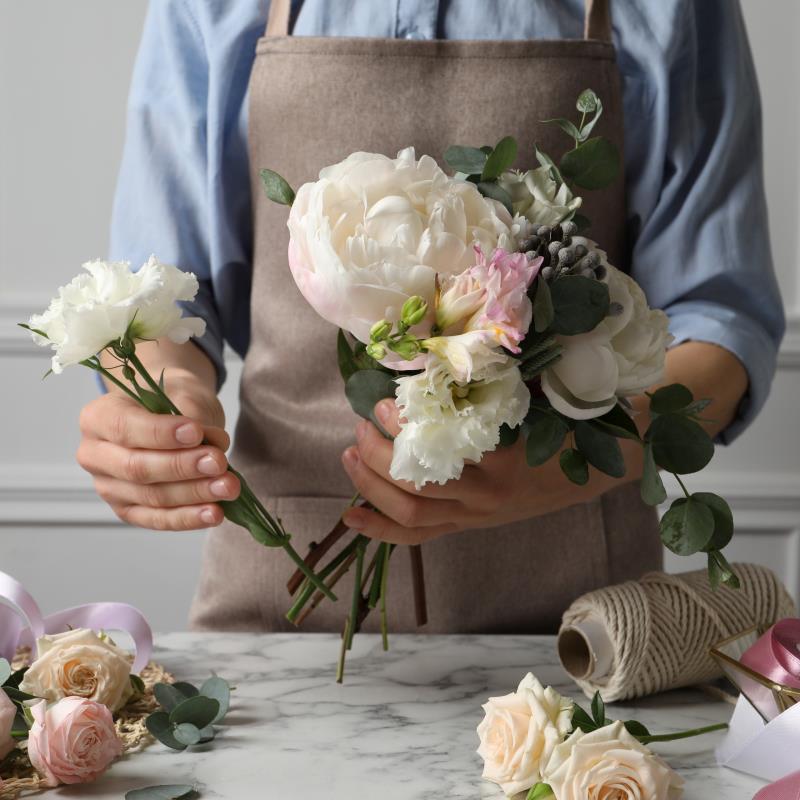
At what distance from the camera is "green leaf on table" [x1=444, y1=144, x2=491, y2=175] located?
616 millimetres

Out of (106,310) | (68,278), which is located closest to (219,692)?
(106,310)

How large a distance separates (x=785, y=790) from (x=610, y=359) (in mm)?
219

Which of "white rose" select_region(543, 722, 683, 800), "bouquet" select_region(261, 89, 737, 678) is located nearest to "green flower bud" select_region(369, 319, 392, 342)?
"bouquet" select_region(261, 89, 737, 678)

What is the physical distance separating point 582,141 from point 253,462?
1.47 ft

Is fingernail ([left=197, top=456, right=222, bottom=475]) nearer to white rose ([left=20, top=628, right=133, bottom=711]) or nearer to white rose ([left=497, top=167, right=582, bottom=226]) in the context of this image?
white rose ([left=20, top=628, right=133, bottom=711])

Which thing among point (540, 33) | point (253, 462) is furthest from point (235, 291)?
point (540, 33)

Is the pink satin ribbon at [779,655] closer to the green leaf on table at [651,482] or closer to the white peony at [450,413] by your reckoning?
the green leaf on table at [651,482]

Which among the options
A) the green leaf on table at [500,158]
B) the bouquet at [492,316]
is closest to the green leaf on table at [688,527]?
the bouquet at [492,316]

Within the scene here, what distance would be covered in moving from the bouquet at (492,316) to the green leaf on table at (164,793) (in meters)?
0.19

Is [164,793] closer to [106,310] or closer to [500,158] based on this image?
[106,310]

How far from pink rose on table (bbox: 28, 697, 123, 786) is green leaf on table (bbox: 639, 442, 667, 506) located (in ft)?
1.03

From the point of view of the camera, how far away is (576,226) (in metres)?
0.59

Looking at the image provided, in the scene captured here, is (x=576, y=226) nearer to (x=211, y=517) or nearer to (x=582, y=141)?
(x=582, y=141)

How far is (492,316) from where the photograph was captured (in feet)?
1.68
